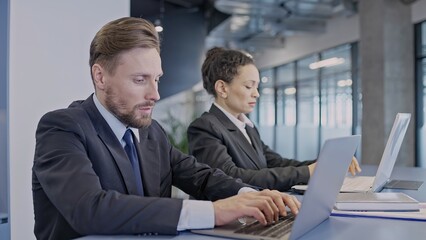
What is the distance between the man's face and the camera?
4.57 ft

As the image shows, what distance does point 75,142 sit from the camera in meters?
1.27

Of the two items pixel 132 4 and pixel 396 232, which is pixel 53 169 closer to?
pixel 396 232

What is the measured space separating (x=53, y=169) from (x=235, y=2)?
562 cm

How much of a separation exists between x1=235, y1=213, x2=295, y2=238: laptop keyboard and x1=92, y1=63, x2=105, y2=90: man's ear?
632 mm

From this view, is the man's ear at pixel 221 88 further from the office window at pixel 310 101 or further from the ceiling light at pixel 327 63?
the ceiling light at pixel 327 63

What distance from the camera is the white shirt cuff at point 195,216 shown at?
44.8 inches

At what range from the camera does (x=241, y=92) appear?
229 centimetres

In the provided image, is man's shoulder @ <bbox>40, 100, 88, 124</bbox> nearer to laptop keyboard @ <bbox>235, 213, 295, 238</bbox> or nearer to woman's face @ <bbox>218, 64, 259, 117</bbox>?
laptop keyboard @ <bbox>235, 213, 295, 238</bbox>

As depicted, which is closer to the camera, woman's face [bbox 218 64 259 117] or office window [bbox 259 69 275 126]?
woman's face [bbox 218 64 259 117]

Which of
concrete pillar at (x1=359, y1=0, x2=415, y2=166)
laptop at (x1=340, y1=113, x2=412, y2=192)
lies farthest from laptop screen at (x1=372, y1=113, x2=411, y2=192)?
concrete pillar at (x1=359, y1=0, x2=415, y2=166)

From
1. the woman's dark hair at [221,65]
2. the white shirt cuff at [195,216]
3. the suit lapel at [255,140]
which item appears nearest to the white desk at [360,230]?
the white shirt cuff at [195,216]

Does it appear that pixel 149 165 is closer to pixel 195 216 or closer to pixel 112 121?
pixel 112 121

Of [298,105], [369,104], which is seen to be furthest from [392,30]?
[298,105]

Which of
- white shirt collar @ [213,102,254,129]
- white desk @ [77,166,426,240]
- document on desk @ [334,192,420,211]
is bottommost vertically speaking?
white desk @ [77,166,426,240]
